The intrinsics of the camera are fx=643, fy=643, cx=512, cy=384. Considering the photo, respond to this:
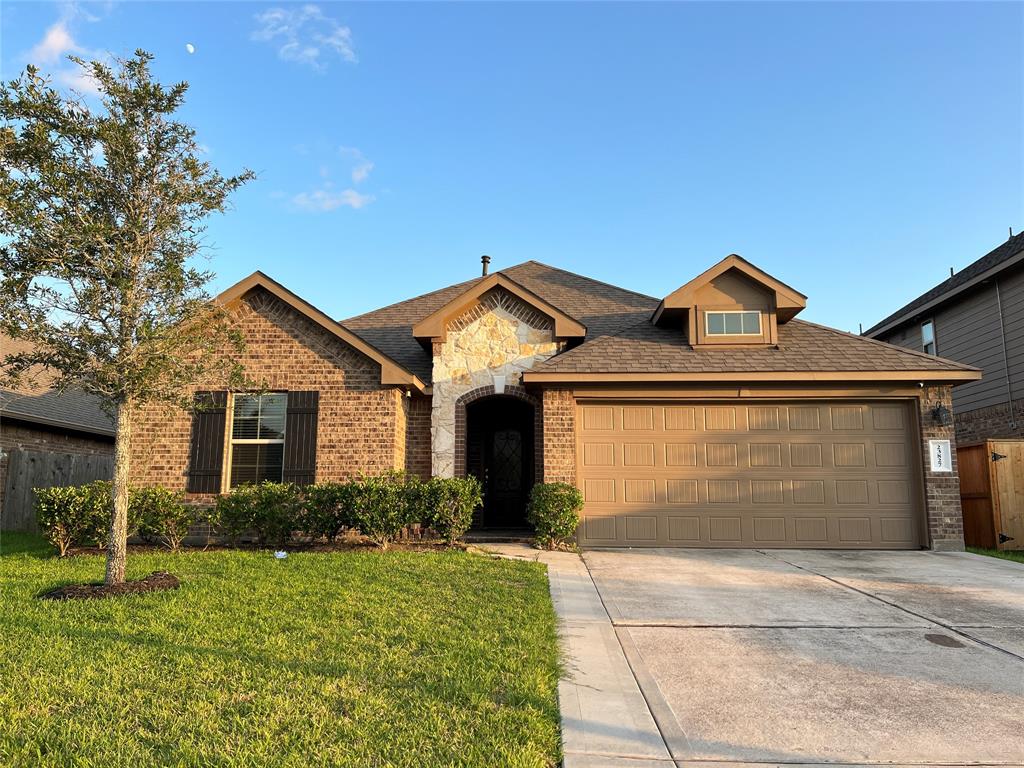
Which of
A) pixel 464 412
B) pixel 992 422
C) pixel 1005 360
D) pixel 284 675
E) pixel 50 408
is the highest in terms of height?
pixel 1005 360

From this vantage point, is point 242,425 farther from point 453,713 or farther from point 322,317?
point 453,713

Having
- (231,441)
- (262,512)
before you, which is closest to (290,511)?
(262,512)

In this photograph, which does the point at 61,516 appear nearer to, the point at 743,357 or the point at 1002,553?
the point at 743,357

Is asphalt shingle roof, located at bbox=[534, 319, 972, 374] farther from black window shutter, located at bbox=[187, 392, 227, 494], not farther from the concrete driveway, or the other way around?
black window shutter, located at bbox=[187, 392, 227, 494]

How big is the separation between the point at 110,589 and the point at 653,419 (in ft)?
26.4

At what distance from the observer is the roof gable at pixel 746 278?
37.7ft

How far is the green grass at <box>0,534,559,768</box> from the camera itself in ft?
10.00

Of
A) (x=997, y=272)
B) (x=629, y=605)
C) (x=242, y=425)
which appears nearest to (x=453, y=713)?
(x=629, y=605)

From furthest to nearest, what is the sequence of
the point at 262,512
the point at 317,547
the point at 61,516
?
the point at 317,547
the point at 262,512
the point at 61,516

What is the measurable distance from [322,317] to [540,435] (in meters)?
4.35

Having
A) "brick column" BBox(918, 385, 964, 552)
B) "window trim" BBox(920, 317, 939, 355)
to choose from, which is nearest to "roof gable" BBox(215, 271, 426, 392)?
"brick column" BBox(918, 385, 964, 552)

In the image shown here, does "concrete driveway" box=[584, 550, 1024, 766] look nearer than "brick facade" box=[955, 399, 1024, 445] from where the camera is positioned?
Yes

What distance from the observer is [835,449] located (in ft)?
35.4

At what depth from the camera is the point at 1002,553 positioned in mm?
10562
